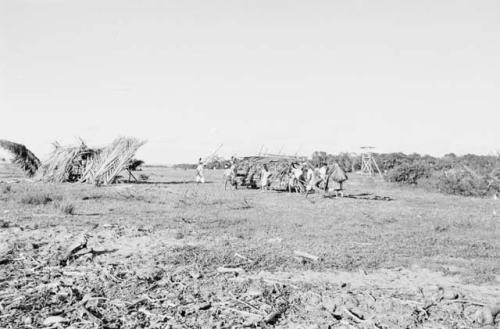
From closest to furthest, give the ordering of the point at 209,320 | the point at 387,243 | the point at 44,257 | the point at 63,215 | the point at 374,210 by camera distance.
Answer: the point at 209,320 < the point at 44,257 < the point at 387,243 < the point at 63,215 < the point at 374,210

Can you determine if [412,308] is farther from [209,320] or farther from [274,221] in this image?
[274,221]

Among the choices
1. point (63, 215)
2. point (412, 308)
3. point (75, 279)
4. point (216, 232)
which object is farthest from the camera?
point (63, 215)

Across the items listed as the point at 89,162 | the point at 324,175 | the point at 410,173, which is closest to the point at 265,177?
the point at 324,175

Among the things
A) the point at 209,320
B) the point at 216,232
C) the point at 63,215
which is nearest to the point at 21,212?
the point at 63,215

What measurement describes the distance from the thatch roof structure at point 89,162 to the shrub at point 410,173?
18.2 metres

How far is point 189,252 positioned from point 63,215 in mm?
4962

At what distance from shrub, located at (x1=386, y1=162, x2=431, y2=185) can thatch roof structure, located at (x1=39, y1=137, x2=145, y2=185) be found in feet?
59.6

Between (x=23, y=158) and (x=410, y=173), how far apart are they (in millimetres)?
24778

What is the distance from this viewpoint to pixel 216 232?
382 inches

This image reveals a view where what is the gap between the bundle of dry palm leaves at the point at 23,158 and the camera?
83.5 ft

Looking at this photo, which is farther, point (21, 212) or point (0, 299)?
point (21, 212)

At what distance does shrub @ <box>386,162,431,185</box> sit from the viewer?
103 ft

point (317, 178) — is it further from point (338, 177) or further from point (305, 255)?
point (305, 255)

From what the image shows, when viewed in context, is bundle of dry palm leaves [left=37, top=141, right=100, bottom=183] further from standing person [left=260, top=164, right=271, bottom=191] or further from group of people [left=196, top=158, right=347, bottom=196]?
standing person [left=260, top=164, right=271, bottom=191]
